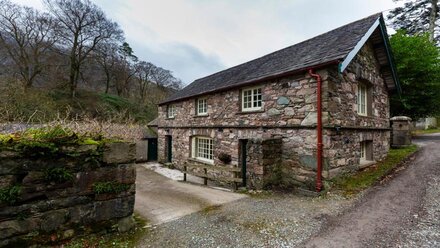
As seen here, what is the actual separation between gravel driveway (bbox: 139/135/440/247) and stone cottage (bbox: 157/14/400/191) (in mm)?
1303

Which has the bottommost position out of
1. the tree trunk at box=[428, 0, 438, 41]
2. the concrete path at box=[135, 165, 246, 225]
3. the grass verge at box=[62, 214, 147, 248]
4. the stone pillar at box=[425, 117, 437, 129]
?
the concrete path at box=[135, 165, 246, 225]

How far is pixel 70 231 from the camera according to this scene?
3.46 metres

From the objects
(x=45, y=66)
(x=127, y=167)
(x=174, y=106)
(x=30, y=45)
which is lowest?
(x=127, y=167)

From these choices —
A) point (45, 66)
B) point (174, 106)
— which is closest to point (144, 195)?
point (174, 106)

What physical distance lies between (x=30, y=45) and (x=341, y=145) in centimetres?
2344

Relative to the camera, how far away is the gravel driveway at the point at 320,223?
363cm

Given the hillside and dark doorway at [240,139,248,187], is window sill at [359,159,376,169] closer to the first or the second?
dark doorway at [240,139,248,187]

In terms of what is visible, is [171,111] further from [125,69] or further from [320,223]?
[125,69]

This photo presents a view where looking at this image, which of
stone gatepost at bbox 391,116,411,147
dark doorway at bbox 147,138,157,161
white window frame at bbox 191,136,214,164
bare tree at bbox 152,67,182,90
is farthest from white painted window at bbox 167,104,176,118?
bare tree at bbox 152,67,182,90

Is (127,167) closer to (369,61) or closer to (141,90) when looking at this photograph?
(369,61)

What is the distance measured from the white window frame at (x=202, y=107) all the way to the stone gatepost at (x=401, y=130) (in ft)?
36.6

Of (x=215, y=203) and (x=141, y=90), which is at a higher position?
(x=141, y=90)

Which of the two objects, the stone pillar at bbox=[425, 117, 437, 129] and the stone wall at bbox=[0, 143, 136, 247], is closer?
the stone wall at bbox=[0, 143, 136, 247]

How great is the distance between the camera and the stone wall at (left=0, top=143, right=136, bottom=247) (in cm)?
306
